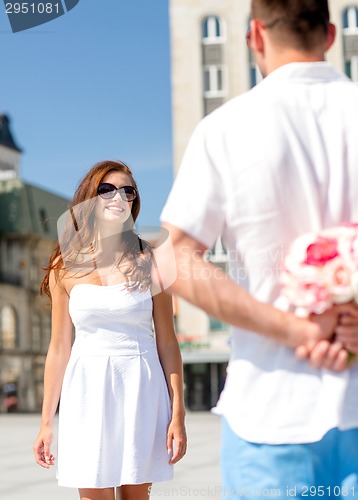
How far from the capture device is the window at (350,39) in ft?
121

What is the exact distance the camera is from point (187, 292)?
75.7 inches

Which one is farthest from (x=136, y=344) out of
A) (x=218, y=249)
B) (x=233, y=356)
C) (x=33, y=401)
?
(x=33, y=401)

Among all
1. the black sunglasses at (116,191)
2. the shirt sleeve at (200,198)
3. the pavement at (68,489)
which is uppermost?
the black sunglasses at (116,191)

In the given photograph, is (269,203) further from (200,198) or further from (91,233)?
(91,233)

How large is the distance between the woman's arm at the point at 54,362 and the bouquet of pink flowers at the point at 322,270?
203 cm

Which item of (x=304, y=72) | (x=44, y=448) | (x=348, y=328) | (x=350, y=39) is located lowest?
(x=44, y=448)

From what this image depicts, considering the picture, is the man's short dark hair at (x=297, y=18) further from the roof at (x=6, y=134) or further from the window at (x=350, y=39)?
the roof at (x=6, y=134)

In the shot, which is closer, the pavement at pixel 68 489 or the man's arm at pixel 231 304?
the man's arm at pixel 231 304

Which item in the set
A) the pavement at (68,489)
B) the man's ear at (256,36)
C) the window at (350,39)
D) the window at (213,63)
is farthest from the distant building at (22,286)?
the man's ear at (256,36)

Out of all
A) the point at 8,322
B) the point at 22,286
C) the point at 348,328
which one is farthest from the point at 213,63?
the point at 348,328

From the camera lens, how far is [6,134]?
194 ft

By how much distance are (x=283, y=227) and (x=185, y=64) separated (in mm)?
36648

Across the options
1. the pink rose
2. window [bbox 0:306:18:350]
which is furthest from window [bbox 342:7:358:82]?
the pink rose

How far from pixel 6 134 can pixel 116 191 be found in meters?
56.6
